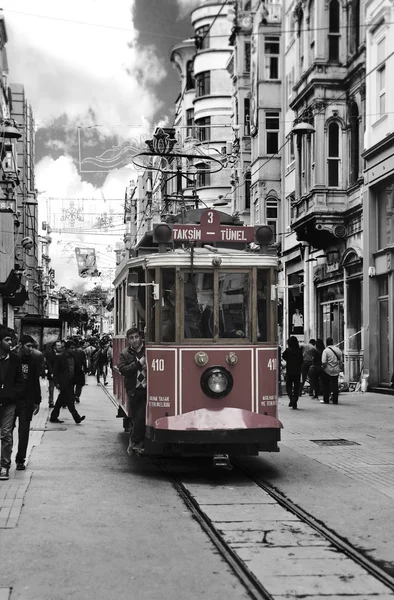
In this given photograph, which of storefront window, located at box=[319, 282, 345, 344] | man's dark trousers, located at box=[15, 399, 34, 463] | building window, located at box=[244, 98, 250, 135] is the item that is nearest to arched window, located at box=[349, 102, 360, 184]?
storefront window, located at box=[319, 282, 345, 344]

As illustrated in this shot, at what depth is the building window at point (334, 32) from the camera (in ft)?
106

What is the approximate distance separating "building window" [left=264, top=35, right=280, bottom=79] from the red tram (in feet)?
99.5

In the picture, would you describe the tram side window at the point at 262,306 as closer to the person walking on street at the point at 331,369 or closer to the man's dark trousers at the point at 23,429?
the man's dark trousers at the point at 23,429

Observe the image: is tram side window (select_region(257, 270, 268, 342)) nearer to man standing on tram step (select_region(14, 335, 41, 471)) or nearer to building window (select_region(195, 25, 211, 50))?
man standing on tram step (select_region(14, 335, 41, 471))

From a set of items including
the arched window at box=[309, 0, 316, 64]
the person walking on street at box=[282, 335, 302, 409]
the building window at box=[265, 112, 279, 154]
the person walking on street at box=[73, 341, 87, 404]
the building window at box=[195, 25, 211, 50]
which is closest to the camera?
the person walking on street at box=[282, 335, 302, 409]

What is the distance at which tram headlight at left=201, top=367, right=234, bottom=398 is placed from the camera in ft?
39.3

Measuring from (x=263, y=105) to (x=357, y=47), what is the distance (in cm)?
1029

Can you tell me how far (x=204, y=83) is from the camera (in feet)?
204

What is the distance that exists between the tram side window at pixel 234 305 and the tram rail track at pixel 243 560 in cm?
196

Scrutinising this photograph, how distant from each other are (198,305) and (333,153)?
69.5 feet

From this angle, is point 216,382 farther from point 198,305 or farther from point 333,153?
point 333,153

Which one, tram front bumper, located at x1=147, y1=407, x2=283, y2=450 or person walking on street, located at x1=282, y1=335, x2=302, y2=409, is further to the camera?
person walking on street, located at x1=282, y1=335, x2=302, y2=409

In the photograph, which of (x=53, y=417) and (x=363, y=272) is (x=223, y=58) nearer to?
(x=363, y=272)

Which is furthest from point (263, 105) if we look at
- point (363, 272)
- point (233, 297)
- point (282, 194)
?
point (233, 297)
